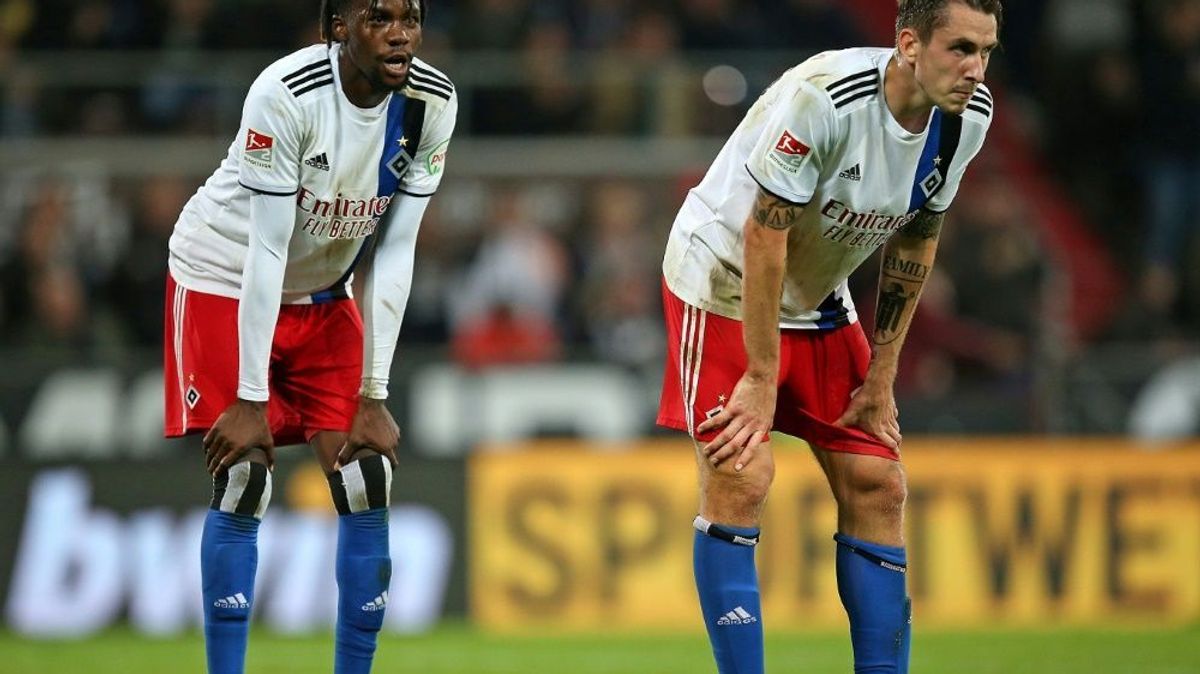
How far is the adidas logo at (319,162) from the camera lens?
18.6ft

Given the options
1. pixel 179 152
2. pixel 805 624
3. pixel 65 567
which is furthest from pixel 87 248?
pixel 805 624

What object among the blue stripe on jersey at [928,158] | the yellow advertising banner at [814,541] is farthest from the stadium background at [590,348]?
the blue stripe on jersey at [928,158]

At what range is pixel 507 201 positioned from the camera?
12.6m

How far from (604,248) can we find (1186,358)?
12.4ft

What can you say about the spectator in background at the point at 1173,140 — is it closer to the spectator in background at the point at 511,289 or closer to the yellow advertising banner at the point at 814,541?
the yellow advertising banner at the point at 814,541

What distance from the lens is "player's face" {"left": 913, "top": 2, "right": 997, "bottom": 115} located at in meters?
5.10

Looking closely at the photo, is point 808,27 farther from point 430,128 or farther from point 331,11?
point 331,11

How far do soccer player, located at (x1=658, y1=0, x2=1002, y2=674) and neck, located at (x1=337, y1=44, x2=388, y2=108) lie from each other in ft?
3.37

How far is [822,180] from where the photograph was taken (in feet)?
17.7

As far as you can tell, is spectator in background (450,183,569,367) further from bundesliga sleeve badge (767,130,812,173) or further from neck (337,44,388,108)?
bundesliga sleeve badge (767,130,812,173)

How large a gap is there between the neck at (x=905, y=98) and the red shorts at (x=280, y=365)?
1980 mm

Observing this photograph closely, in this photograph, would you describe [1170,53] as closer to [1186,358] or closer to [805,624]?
[1186,358]

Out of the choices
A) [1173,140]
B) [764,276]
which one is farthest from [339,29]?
[1173,140]

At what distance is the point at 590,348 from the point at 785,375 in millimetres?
6584
